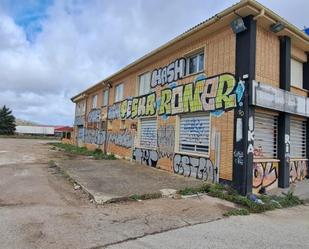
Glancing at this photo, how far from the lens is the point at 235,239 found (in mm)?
5043

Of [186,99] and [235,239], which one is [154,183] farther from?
[235,239]

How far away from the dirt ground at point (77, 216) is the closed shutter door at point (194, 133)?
9.96 feet

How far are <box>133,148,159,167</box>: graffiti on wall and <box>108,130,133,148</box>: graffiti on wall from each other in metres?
0.96

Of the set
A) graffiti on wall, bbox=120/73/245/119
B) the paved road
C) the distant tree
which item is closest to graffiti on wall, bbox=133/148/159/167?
graffiti on wall, bbox=120/73/245/119

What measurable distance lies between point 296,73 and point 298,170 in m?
4.03

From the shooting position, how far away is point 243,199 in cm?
770

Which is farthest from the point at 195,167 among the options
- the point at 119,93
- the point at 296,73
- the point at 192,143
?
the point at 119,93

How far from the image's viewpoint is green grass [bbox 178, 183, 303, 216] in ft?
23.8

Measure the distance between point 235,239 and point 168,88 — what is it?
8.83m

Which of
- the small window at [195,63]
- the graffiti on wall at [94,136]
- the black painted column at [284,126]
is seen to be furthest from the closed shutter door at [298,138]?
the graffiti on wall at [94,136]

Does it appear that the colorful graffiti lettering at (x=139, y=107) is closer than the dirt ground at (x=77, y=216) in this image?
No

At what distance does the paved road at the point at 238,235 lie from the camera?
15.4ft

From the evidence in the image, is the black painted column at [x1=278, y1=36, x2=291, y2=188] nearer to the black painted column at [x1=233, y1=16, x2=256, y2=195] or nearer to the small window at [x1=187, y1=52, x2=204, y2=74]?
the black painted column at [x1=233, y1=16, x2=256, y2=195]

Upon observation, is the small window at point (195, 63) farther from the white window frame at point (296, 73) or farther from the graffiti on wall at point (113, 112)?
the graffiti on wall at point (113, 112)
